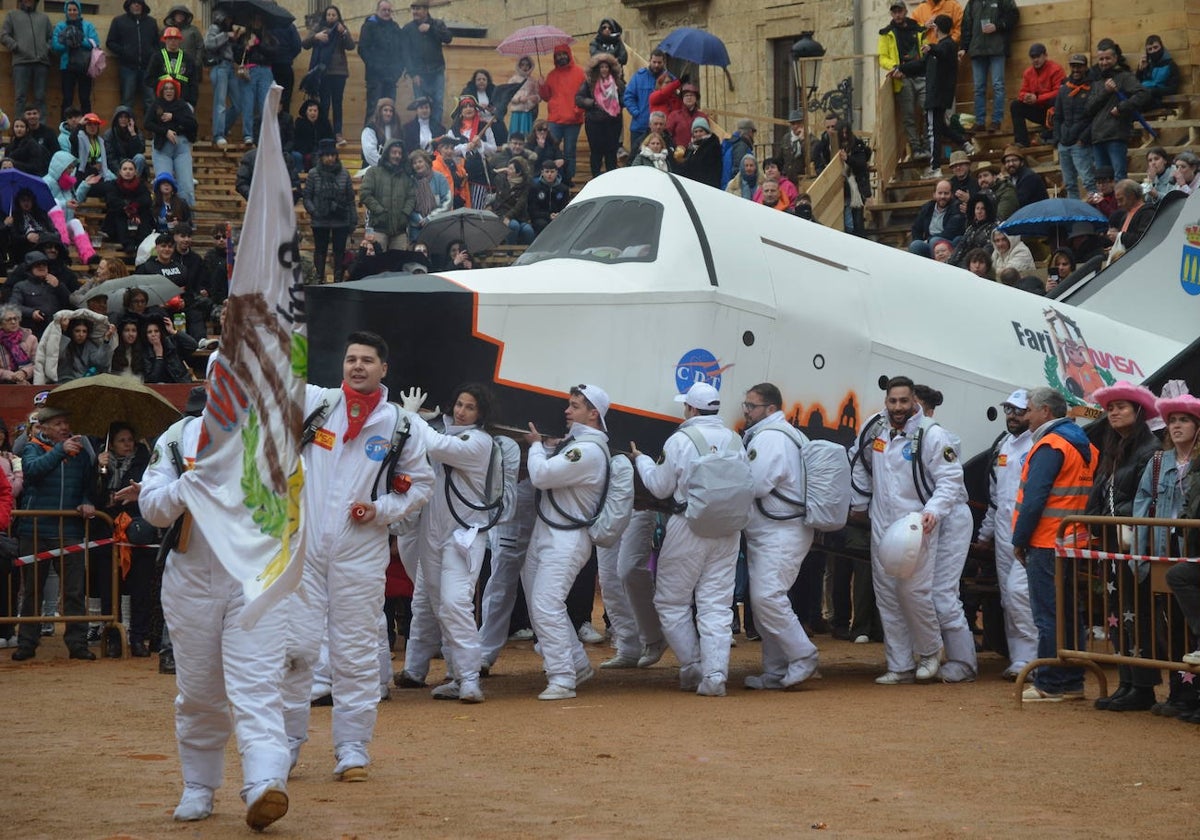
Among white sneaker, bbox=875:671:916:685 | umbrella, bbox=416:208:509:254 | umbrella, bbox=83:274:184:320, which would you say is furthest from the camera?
umbrella, bbox=416:208:509:254

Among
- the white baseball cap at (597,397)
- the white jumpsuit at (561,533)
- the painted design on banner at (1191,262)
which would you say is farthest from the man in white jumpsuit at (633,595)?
the painted design on banner at (1191,262)

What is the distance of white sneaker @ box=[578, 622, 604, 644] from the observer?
14.6m

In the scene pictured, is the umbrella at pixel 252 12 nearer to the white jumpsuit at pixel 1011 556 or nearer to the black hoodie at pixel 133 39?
the black hoodie at pixel 133 39

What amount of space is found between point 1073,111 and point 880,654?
386 inches

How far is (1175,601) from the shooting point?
10305 mm

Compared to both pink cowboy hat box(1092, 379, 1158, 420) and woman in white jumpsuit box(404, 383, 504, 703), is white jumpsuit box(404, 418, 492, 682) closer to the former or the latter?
woman in white jumpsuit box(404, 383, 504, 703)

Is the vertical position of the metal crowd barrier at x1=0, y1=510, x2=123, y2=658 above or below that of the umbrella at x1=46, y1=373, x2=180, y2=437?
below

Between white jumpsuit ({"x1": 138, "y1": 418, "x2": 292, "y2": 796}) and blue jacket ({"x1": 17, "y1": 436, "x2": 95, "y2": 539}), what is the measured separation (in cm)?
677

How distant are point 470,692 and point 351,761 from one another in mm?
2783

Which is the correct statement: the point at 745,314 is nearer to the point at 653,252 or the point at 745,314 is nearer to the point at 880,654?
the point at 653,252

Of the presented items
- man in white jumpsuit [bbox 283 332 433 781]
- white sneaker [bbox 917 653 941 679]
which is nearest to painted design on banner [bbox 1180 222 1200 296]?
white sneaker [bbox 917 653 941 679]

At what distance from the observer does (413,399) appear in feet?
35.9

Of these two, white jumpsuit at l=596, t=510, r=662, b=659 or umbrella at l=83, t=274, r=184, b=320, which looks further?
umbrella at l=83, t=274, r=184, b=320

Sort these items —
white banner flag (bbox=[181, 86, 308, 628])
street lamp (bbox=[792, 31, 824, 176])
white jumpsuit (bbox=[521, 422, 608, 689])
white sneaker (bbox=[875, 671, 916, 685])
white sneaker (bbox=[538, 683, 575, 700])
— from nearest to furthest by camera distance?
white banner flag (bbox=[181, 86, 308, 628])
white jumpsuit (bbox=[521, 422, 608, 689])
white sneaker (bbox=[538, 683, 575, 700])
white sneaker (bbox=[875, 671, 916, 685])
street lamp (bbox=[792, 31, 824, 176])
